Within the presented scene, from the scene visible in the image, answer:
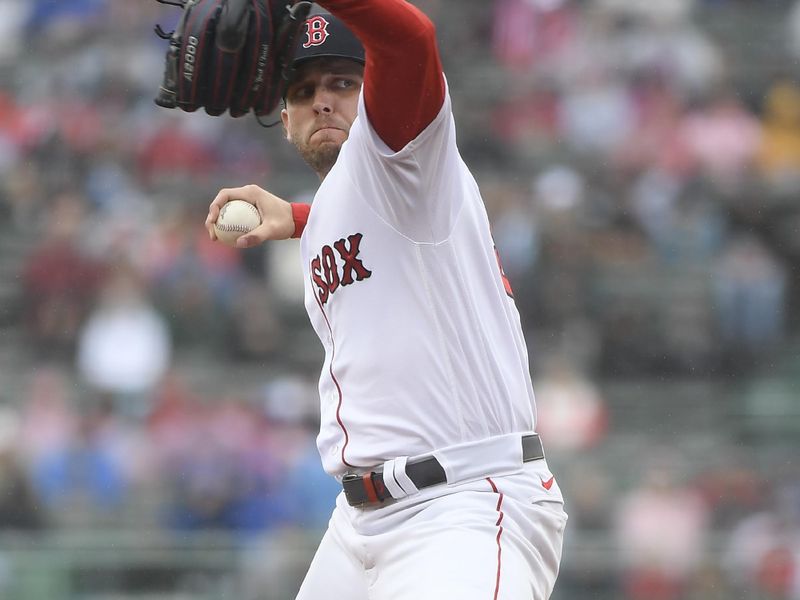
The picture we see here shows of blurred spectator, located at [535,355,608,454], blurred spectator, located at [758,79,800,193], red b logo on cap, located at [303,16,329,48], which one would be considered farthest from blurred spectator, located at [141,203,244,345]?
red b logo on cap, located at [303,16,329,48]

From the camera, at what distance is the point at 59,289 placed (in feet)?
29.5

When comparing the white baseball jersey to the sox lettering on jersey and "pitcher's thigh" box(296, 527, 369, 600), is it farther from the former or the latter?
"pitcher's thigh" box(296, 527, 369, 600)

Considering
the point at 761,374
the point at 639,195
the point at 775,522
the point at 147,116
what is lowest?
the point at 775,522

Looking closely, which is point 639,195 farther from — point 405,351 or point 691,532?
point 405,351

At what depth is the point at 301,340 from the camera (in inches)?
361

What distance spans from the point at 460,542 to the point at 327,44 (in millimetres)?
1265

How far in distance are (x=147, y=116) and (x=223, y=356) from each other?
7.70 feet

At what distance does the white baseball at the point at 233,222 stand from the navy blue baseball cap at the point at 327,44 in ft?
1.28

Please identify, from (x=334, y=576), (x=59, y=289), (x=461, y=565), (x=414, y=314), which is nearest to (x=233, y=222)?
(x=414, y=314)

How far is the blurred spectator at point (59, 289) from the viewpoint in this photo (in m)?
8.91

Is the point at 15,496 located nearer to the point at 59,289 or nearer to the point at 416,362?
the point at 59,289

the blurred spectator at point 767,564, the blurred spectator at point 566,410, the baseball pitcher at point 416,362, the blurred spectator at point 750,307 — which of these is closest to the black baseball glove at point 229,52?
the baseball pitcher at point 416,362

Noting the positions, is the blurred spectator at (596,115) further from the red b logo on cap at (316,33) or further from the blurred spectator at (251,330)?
the red b logo on cap at (316,33)

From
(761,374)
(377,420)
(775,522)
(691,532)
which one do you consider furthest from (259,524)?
(377,420)
